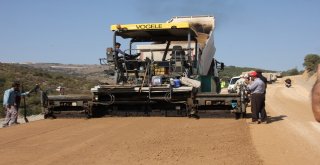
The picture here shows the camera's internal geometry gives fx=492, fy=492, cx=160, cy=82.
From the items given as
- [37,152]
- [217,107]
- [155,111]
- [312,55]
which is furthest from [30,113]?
[312,55]

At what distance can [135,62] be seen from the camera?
15.6 m

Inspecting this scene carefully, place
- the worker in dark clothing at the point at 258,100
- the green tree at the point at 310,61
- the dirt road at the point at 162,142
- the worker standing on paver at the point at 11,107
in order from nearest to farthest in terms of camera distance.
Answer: the dirt road at the point at 162,142 → the worker in dark clothing at the point at 258,100 → the worker standing on paver at the point at 11,107 → the green tree at the point at 310,61

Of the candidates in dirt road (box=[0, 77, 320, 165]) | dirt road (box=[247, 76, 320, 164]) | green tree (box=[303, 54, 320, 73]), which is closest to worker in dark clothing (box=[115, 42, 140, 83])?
dirt road (box=[0, 77, 320, 165])

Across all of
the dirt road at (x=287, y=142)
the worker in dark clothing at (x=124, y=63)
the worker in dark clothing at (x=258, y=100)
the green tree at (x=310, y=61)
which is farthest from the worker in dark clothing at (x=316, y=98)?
the green tree at (x=310, y=61)

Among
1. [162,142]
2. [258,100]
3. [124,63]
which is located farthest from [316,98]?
[124,63]

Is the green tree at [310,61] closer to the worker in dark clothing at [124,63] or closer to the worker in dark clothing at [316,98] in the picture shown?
the worker in dark clothing at [124,63]

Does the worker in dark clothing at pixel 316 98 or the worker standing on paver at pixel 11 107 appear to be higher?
the worker in dark clothing at pixel 316 98

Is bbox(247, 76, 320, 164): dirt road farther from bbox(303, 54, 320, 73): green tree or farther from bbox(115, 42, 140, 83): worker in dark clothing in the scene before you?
bbox(303, 54, 320, 73): green tree

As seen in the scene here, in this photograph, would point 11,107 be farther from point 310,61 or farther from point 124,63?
point 310,61

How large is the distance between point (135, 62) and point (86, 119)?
7.86ft

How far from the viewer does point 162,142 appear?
9852 mm

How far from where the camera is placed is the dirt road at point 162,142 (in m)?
8.14

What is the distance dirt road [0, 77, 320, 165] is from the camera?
8141mm

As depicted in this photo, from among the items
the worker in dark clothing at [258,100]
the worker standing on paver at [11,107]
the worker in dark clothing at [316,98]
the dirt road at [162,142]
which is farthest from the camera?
the worker standing on paver at [11,107]
